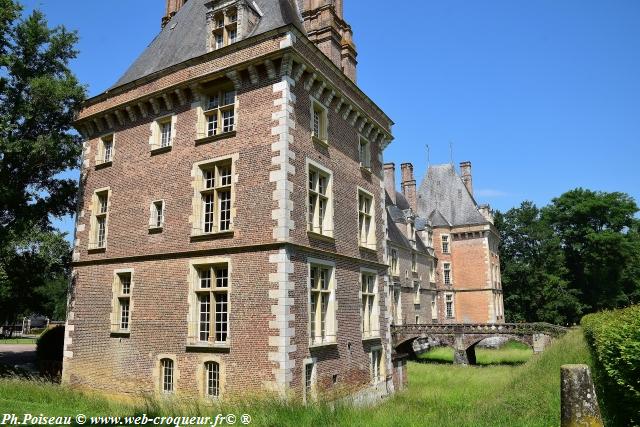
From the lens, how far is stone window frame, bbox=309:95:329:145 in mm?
14922

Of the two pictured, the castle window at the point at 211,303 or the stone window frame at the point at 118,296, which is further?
the stone window frame at the point at 118,296

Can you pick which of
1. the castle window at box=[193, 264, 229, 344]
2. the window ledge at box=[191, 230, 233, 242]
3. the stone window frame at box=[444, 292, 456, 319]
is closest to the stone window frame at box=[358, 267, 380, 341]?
the castle window at box=[193, 264, 229, 344]

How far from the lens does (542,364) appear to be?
15812 millimetres

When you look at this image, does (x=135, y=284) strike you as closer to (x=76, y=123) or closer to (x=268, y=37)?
(x=76, y=123)

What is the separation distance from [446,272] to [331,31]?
31784 millimetres

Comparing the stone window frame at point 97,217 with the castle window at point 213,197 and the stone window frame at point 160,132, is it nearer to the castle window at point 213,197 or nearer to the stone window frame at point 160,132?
the stone window frame at point 160,132

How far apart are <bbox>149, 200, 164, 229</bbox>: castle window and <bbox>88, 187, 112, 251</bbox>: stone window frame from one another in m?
2.39

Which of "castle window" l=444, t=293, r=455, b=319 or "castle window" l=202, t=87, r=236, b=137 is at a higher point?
"castle window" l=202, t=87, r=236, b=137

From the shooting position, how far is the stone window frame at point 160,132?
50.8 ft

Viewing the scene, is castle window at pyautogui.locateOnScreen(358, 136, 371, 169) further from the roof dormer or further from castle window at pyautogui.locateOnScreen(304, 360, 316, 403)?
castle window at pyautogui.locateOnScreen(304, 360, 316, 403)

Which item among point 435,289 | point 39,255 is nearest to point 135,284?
point 39,255

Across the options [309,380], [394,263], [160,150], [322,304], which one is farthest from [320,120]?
[394,263]

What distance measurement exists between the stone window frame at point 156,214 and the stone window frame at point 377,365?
27.7 ft

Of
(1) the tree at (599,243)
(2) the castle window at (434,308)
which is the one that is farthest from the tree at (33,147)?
(1) the tree at (599,243)
